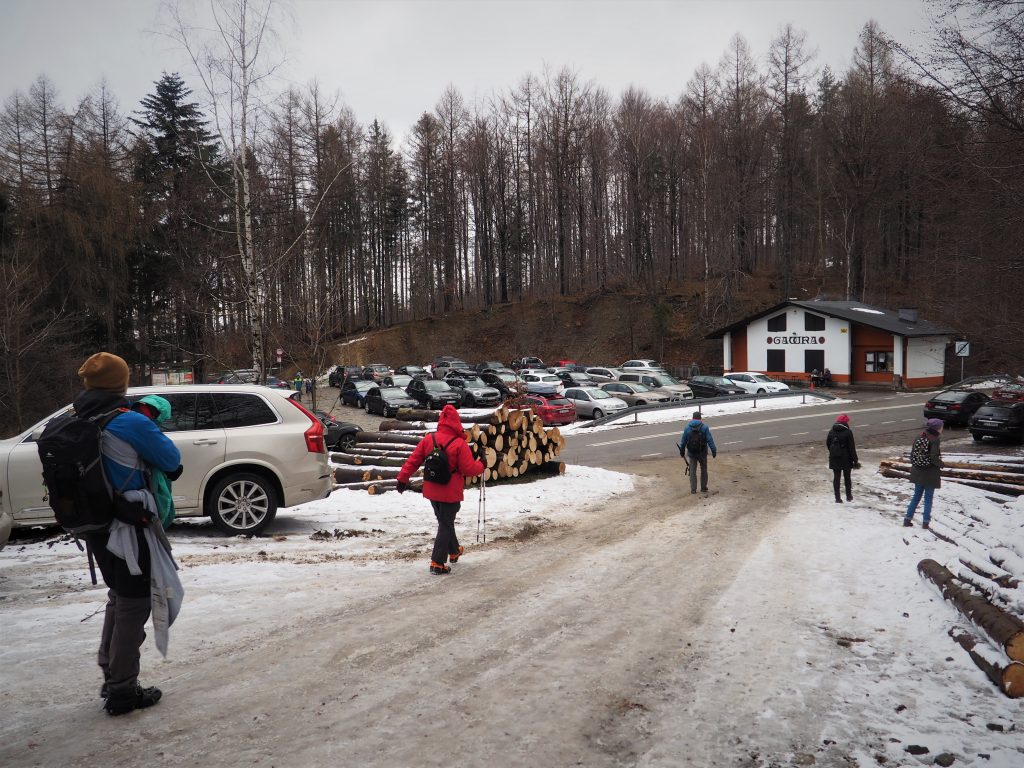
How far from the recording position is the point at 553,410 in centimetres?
2970

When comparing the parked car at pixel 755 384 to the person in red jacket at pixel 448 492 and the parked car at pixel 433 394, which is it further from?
the person in red jacket at pixel 448 492

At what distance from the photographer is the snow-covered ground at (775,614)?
4.15 m

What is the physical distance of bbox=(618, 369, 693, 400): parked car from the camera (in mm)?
35844

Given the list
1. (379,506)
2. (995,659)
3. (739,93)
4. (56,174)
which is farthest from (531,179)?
(995,659)

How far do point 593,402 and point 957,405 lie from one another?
1480cm

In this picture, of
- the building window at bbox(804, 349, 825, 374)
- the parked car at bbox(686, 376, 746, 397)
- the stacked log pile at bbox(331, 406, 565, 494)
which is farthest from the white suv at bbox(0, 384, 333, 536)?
the building window at bbox(804, 349, 825, 374)

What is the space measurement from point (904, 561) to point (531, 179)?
2340 inches

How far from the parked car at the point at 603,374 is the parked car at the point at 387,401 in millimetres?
13457

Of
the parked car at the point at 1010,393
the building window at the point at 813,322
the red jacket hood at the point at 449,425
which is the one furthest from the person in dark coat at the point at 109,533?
the building window at the point at 813,322

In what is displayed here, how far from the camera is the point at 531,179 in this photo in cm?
6372

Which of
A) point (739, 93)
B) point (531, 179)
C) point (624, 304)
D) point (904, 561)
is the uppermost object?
point (739, 93)

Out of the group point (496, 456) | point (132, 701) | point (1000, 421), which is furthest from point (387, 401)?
point (132, 701)

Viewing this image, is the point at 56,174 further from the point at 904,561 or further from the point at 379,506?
the point at 904,561

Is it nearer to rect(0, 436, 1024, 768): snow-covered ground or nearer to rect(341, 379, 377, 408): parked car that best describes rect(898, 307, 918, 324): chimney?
rect(341, 379, 377, 408): parked car
